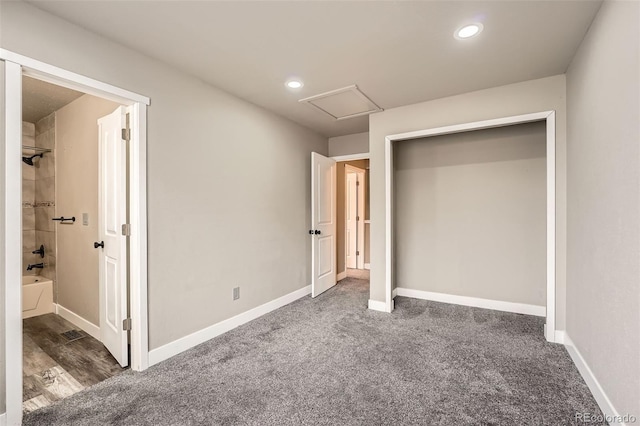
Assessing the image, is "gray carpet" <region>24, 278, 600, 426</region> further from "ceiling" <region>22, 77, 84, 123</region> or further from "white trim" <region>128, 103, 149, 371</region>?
"ceiling" <region>22, 77, 84, 123</region>

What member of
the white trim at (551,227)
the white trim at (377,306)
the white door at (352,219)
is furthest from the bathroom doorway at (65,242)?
the white door at (352,219)

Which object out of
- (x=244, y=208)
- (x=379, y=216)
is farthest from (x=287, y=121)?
(x=379, y=216)

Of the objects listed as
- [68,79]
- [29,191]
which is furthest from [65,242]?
[68,79]

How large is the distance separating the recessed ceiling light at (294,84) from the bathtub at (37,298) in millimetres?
3819

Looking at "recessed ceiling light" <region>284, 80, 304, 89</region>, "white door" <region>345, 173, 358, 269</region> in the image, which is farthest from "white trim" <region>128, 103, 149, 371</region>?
"white door" <region>345, 173, 358, 269</region>

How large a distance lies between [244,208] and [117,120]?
141 cm

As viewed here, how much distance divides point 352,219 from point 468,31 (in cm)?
457

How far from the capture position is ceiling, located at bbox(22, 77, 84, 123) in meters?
2.84

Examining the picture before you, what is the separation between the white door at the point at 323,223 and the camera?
4219 mm

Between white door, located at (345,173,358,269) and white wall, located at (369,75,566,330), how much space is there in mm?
2640

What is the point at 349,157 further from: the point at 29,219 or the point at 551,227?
the point at 29,219

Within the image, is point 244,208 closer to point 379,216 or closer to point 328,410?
point 379,216

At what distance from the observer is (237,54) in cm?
235

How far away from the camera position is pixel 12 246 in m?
1.68
